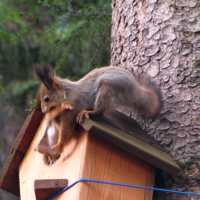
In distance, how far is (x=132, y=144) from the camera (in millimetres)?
1416

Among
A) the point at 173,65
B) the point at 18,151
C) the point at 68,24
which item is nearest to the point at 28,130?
the point at 18,151

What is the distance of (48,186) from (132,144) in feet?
1.30

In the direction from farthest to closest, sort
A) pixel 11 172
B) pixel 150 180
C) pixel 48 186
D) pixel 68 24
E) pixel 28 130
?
pixel 68 24
pixel 11 172
pixel 28 130
pixel 150 180
pixel 48 186

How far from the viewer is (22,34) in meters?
2.36

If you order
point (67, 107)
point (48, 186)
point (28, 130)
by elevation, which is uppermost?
point (67, 107)

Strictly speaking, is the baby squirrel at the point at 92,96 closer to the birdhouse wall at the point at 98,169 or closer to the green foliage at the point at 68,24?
the birdhouse wall at the point at 98,169

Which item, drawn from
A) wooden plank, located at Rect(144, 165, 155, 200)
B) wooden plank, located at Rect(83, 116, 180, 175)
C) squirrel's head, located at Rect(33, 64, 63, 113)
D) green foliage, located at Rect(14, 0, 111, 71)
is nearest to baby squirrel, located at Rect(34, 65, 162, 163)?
squirrel's head, located at Rect(33, 64, 63, 113)

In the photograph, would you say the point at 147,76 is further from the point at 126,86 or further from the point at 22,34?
the point at 22,34

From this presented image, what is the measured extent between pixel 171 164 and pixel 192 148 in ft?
0.62

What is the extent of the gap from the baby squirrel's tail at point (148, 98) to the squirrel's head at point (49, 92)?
16.8 inches

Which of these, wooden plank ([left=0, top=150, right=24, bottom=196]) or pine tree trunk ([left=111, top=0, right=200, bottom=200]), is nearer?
pine tree trunk ([left=111, top=0, right=200, bottom=200])

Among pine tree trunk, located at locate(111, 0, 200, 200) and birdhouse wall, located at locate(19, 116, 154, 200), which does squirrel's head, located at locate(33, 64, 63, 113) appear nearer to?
birdhouse wall, located at locate(19, 116, 154, 200)

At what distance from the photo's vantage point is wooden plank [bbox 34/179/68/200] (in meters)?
1.40

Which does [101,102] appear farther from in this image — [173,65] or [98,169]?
[173,65]
